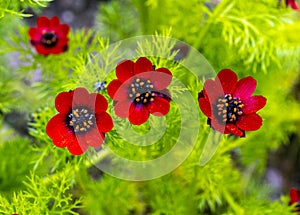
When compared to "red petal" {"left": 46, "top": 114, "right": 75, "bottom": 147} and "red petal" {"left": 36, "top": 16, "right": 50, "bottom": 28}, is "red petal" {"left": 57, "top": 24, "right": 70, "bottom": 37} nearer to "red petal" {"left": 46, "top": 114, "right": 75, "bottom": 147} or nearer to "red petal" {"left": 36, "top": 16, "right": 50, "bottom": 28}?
"red petal" {"left": 36, "top": 16, "right": 50, "bottom": 28}

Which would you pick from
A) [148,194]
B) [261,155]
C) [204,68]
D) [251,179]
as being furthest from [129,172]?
[251,179]

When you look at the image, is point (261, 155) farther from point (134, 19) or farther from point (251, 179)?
point (134, 19)

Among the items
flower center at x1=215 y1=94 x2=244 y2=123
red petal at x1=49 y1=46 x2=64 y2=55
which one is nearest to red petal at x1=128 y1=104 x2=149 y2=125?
flower center at x1=215 y1=94 x2=244 y2=123

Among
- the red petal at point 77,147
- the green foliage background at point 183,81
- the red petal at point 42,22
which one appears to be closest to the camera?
the red petal at point 77,147

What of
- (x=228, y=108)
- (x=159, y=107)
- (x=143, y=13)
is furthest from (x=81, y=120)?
(x=143, y=13)

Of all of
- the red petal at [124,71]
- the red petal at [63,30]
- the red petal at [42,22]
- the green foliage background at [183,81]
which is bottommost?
the green foliage background at [183,81]

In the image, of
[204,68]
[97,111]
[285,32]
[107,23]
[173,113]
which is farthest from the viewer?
[107,23]

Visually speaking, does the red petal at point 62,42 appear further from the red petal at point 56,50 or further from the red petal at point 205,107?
the red petal at point 205,107

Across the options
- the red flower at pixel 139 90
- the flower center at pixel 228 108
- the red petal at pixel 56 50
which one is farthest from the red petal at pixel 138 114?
the red petal at pixel 56 50
